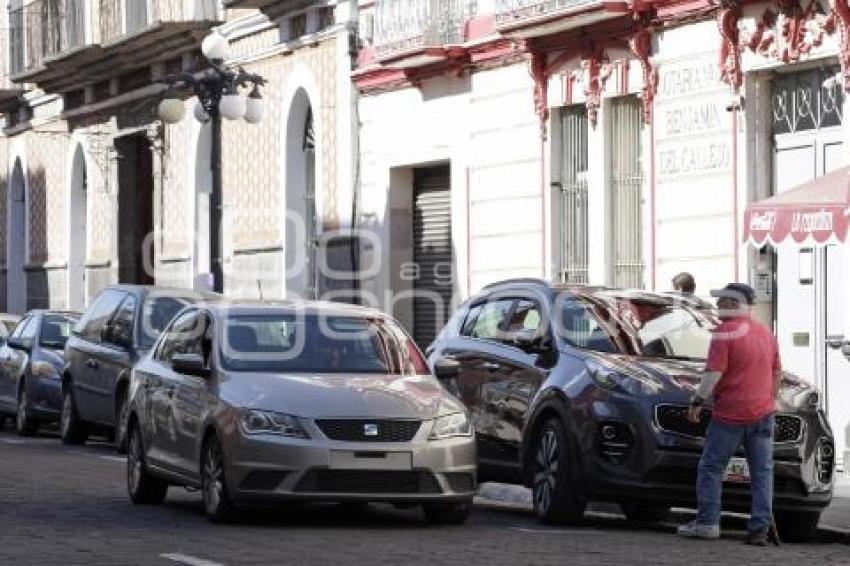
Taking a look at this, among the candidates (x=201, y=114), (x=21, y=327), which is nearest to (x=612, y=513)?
(x=201, y=114)

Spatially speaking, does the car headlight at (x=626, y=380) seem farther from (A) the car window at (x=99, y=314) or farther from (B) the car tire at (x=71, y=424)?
(B) the car tire at (x=71, y=424)

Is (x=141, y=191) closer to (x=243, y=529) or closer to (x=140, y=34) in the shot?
(x=140, y=34)

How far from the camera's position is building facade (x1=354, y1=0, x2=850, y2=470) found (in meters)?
23.8

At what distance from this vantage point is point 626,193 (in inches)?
1090

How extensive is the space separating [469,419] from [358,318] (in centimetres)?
172

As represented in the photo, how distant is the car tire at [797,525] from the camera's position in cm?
1723

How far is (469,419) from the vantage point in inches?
678

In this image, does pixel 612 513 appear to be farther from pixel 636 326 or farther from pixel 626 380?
pixel 626 380

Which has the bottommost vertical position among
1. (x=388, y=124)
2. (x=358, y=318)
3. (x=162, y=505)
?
(x=162, y=505)

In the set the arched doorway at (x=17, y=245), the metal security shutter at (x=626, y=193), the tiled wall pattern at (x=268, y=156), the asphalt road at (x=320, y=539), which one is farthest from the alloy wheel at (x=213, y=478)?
the arched doorway at (x=17, y=245)

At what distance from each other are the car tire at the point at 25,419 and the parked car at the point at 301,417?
40.4 feet

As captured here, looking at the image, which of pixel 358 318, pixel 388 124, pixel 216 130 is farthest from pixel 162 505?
pixel 216 130

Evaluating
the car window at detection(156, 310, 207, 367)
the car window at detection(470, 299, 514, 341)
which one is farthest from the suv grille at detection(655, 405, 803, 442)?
the car window at detection(156, 310, 207, 367)

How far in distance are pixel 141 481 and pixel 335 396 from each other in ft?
9.02
